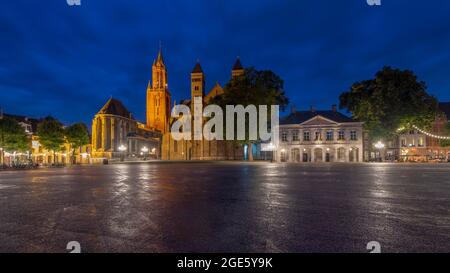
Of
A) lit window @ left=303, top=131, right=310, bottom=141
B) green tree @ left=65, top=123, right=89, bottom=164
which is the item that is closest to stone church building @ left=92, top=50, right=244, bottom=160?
green tree @ left=65, top=123, right=89, bottom=164

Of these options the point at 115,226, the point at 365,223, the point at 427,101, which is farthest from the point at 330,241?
the point at 427,101

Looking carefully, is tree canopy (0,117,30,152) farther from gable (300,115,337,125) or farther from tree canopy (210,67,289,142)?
gable (300,115,337,125)

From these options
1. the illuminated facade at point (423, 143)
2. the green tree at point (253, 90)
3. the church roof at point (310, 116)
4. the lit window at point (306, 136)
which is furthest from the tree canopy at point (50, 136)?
the illuminated facade at point (423, 143)

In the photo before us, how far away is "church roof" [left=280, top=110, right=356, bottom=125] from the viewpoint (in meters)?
59.2

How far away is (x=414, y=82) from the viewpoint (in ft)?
152

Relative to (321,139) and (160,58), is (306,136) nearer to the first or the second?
(321,139)

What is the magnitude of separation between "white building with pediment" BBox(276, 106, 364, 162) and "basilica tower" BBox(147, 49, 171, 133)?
50881mm

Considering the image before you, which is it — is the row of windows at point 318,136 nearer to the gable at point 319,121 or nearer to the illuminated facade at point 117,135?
the gable at point 319,121

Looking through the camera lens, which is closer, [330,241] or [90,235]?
[330,241]

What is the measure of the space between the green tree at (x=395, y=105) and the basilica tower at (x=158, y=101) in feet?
222

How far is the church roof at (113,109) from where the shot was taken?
81.1 metres

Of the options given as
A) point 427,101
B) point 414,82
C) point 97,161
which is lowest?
point 97,161
